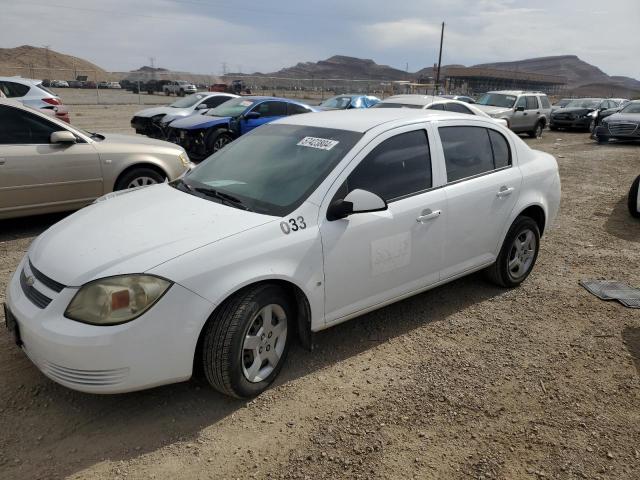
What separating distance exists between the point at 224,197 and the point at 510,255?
276cm

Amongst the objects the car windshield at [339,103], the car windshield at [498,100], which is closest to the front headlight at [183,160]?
the car windshield at [339,103]

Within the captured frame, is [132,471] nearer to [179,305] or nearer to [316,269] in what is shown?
[179,305]

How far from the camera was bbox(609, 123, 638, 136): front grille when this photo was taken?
1703cm

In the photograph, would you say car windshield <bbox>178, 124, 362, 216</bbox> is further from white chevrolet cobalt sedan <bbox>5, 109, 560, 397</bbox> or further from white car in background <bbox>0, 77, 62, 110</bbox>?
white car in background <bbox>0, 77, 62, 110</bbox>

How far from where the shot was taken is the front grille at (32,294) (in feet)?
8.96

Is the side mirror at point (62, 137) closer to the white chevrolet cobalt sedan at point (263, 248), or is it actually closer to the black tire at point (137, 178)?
the black tire at point (137, 178)

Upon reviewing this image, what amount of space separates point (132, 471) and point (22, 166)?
14.9 ft

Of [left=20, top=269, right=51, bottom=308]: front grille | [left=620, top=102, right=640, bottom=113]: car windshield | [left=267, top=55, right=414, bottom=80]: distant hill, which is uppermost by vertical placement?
[left=267, top=55, right=414, bottom=80]: distant hill

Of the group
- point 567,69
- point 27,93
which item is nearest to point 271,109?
point 27,93

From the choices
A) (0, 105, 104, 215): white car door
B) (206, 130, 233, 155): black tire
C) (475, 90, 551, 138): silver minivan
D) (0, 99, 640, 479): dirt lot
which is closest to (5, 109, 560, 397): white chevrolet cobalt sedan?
(0, 99, 640, 479): dirt lot

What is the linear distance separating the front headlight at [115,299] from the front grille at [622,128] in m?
18.7

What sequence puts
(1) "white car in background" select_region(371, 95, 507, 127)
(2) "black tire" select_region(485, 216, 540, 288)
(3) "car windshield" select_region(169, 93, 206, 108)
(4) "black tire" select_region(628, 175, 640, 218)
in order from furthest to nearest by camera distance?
(3) "car windshield" select_region(169, 93, 206, 108), (1) "white car in background" select_region(371, 95, 507, 127), (4) "black tire" select_region(628, 175, 640, 218), (2) "black tire" select_region(485, 216, 540, 288)

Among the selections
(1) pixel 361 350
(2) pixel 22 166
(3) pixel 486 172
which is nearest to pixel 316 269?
(1) pixel 361 350

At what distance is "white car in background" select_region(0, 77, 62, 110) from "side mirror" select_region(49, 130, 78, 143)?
25.3ft
